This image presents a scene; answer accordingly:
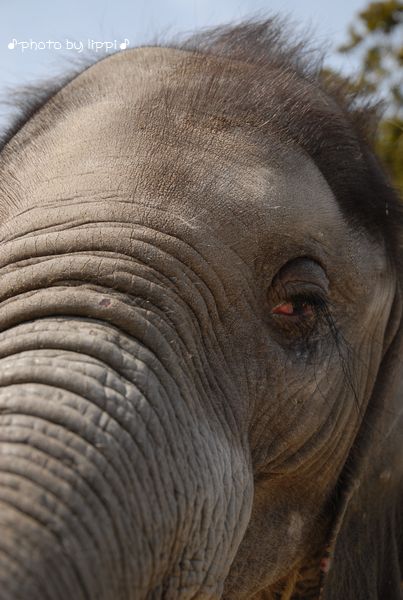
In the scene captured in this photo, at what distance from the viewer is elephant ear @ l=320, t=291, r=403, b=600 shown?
432 centimetres

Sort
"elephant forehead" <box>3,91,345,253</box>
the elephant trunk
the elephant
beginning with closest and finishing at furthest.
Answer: the elephant trunk → the elephant → "elephant forehead" <box>3,91,345,253</box>

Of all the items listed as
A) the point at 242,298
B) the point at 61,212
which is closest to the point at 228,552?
the point at 242,298

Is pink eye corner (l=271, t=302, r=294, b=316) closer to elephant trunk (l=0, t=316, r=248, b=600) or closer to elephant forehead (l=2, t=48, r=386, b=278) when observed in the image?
elephant forehead (l=2, t=48, r=386, b=278)

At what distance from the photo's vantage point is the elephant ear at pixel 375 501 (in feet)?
14.2

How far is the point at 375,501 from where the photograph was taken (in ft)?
14.7

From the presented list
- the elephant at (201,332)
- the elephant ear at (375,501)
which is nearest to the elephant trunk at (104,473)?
the elephant at (201,332)

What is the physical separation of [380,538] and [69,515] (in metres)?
2.37

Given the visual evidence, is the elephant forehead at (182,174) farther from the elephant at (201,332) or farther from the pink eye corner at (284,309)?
the pink eye corner at (284,309)

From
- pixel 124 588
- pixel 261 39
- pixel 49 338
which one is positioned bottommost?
pixel 124 588

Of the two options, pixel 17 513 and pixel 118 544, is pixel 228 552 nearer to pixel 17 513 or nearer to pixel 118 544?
pixel 118 544

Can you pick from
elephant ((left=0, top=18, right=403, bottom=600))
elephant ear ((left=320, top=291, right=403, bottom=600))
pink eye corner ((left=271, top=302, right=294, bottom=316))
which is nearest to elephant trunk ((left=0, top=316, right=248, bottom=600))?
elephant ((left=0, top=18, right=403, bottom=600))

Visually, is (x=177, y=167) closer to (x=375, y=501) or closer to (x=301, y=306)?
(x=301, y=306)

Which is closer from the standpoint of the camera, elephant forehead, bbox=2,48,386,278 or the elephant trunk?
the elephant trunk

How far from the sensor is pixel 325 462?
13.7 feet
